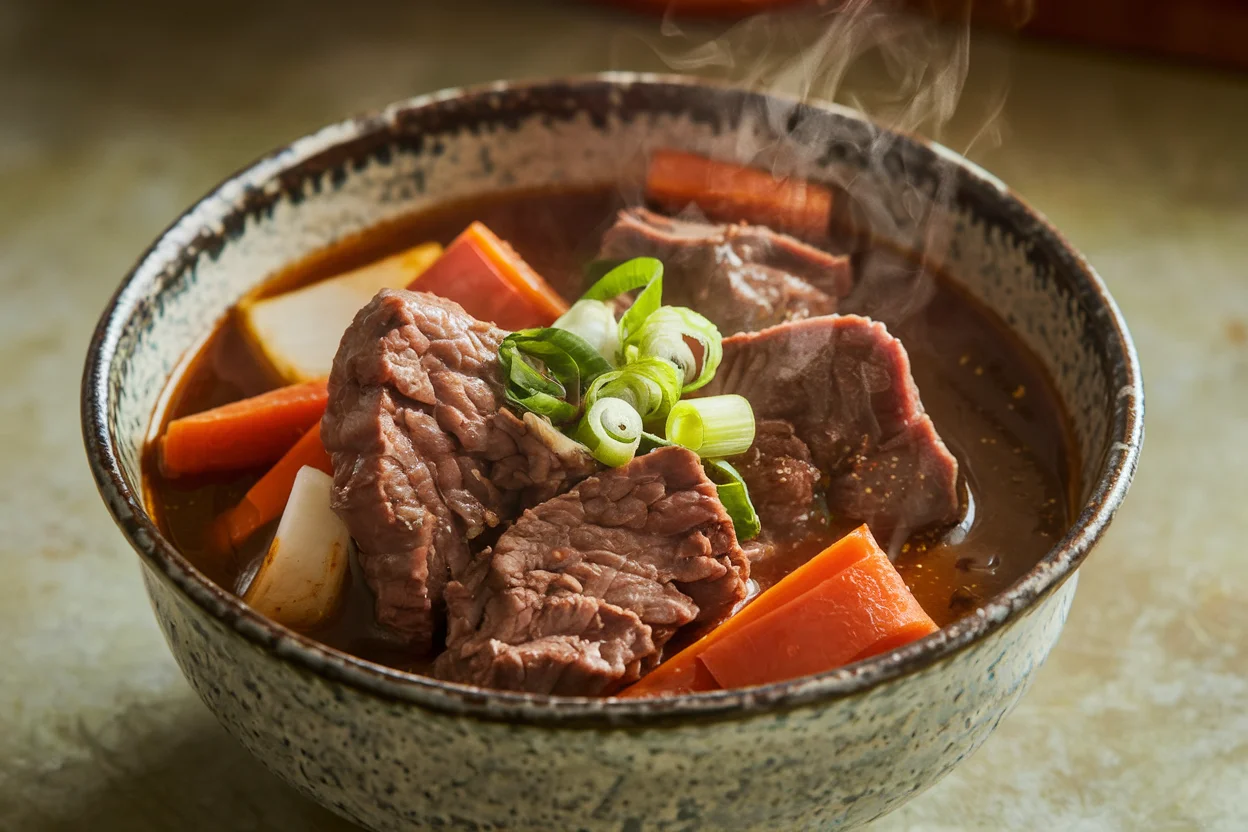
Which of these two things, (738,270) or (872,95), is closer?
(738,270)

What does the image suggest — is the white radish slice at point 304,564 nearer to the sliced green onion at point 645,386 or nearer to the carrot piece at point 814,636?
the sliced green onion at point 645,386

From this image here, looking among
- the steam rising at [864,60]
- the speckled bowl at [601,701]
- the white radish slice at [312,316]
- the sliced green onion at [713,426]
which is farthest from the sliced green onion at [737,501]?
the steam rising at [864,60]

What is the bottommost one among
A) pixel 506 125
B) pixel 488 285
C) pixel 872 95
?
pixel 872 95

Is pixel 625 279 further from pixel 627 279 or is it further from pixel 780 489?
pixel 780 489

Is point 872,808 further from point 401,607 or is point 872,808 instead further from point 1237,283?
point 1237,283

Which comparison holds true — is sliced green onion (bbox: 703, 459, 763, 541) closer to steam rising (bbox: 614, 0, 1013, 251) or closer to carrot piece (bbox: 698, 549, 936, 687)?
carrot piece (bbox: 698, 549, 936, 687)

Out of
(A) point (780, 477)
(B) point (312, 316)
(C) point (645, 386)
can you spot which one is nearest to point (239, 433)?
(B) point (312, 316)

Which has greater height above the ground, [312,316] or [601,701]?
[312,316]

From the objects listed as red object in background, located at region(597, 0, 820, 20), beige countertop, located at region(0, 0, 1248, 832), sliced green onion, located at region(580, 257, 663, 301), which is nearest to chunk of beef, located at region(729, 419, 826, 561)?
sliced green onion, located at region(580, 257, 663, 301)
